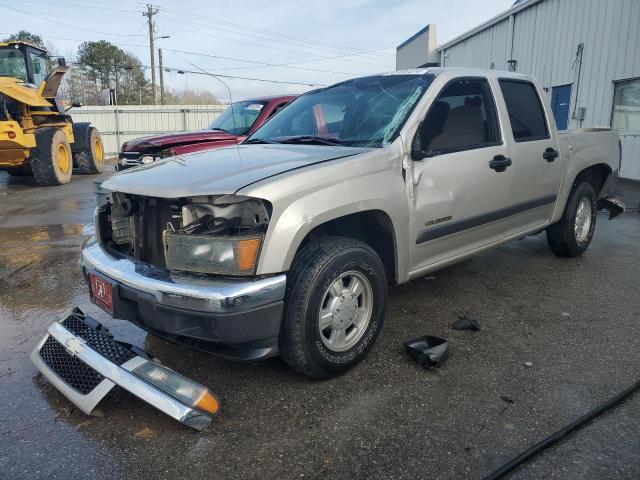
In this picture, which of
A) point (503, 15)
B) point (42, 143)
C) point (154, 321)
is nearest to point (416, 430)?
point (154, 321)

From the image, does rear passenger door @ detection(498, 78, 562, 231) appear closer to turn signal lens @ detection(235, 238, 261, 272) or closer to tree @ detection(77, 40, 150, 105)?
turn signal lens @ detection(235, 238, 261, 272)

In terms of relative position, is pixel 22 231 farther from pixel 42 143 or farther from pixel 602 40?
pixel 602 40

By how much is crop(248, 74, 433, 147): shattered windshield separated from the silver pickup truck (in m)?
0.01

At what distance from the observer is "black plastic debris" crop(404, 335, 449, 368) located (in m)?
2.97

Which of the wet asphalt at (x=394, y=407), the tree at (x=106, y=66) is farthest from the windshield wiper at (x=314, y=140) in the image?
the tree at (x=106, y=66)

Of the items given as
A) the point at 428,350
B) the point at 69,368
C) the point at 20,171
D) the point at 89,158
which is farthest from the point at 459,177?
the point at 20,171

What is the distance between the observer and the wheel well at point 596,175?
199 inches

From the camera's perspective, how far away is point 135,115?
2391 centimetres

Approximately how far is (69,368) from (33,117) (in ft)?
37.3

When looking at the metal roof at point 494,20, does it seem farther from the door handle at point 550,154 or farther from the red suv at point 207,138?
the door handle at point 550,154

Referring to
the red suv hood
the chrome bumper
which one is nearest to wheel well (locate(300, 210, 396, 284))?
the chrome bumper

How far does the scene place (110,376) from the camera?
2.47 metres

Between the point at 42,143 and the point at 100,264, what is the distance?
33.4 feet

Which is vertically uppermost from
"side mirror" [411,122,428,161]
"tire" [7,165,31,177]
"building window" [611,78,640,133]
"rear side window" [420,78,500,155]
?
"building window" [611,78,640,133]
